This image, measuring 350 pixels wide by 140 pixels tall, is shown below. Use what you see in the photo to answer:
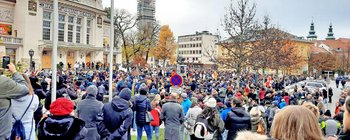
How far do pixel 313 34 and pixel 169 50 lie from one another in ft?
Answer: 286

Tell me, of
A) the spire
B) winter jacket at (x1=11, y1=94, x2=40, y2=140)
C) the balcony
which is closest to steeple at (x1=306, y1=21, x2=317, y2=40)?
the spire

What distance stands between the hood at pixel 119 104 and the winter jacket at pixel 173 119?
1.75 metres

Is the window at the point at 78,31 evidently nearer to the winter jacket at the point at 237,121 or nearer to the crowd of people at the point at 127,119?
the crowd of people at the point at 127,119

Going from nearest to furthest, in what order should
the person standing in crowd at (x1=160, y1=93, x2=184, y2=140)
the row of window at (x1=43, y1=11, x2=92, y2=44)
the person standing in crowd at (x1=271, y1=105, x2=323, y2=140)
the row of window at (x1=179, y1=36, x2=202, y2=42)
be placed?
the person standing in crowd at (x1=271, y1=105, x2=323, y2=140), the person standing in crowd at (x1=160, y1=93, x2=184, y2=140), the row of window at (x1=43, y1=11, x2=92, y2=44), the row of window at (x1=179, y1=36, x2=202, y2=42)

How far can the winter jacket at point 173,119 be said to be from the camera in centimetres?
888

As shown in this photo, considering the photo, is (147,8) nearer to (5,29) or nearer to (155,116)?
(5,29)

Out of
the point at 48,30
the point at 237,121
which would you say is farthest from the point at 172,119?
the point at 48,30

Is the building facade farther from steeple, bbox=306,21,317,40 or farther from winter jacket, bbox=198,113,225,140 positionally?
winter jacket, bbox=198,113,225,140

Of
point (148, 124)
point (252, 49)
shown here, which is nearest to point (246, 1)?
point (252, 49)

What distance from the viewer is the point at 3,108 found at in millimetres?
4938

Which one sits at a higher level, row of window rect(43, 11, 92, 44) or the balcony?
row of window rect(43, 11, 92, 44)

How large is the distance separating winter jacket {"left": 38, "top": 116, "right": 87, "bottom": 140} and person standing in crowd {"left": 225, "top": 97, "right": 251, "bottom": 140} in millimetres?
4055

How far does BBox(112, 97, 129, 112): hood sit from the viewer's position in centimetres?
734

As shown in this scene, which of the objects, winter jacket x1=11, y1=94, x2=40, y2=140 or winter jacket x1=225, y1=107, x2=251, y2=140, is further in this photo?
winter jacket x1=225, y1=107, x2=251, y2=140
